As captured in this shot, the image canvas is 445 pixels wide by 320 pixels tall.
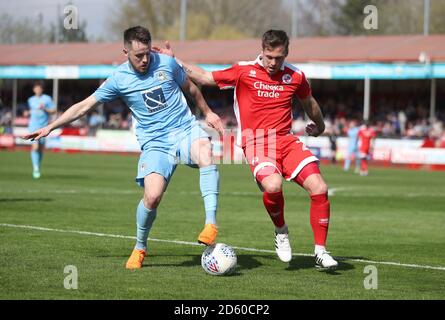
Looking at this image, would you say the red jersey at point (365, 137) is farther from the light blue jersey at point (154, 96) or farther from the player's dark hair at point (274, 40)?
the player's dark hair at point (274, 40)

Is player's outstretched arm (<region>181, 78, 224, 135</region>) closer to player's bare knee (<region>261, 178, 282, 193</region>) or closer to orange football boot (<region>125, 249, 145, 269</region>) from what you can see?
player's bare knee (<region>261, 178, 282, 193</region>)

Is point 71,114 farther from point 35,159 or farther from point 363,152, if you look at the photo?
point 363,152

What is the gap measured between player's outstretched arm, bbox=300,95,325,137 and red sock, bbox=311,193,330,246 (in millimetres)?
971

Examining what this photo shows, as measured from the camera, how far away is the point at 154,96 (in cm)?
974

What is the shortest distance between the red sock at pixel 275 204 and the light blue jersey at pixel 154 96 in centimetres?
108

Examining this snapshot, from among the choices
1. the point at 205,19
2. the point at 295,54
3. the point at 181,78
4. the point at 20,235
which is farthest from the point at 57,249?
the point at 205,19

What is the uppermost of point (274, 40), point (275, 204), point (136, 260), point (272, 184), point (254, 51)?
point (274, 40)

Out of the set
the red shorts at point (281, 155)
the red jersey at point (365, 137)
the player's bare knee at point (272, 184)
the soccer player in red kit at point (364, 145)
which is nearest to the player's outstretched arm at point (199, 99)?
the red shorts at point (281, 155)

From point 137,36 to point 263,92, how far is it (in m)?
1.45

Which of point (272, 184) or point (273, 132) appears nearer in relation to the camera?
point (272, 184)

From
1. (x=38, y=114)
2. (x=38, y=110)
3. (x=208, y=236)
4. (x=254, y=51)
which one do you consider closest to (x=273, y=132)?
(x=208, y=236)

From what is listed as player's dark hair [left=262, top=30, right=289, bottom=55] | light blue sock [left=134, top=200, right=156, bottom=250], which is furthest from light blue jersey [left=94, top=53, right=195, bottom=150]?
player's dark hair [left=262, top=30, right=289, bottom=55]

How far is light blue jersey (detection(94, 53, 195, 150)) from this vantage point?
9719 millimetres
